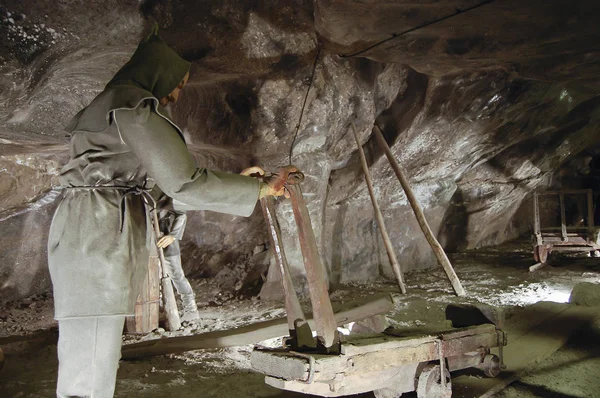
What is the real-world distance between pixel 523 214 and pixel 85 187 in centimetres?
1261

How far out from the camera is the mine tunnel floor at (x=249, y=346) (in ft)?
9.88

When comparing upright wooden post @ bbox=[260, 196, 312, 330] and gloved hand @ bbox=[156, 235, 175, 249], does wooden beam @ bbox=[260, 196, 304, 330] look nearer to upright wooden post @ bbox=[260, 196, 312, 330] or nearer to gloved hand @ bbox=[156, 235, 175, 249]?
upright wooden post @ bbox=[260, 196, 312, 330]

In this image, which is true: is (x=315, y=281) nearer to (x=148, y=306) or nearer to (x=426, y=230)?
(x=148, y=306)

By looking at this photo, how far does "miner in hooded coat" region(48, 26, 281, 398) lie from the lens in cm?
174

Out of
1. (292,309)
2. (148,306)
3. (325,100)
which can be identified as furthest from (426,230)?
(292,309)

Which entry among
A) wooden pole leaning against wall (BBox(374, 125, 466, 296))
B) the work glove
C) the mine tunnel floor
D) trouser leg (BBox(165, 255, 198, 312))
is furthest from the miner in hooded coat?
wooden pole leaning against wall (BBox(374, 125, 466, 296))

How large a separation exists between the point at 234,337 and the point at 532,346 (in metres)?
2.53

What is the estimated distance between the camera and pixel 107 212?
5.89ft

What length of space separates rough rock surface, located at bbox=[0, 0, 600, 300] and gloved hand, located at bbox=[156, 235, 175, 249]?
140cm

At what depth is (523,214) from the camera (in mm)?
12172

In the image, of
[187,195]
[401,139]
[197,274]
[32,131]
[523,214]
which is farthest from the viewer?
[523,214]

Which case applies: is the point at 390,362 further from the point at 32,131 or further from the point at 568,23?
the point at 32,131

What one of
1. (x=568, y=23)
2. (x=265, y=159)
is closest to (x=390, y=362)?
(x=568, y=23)

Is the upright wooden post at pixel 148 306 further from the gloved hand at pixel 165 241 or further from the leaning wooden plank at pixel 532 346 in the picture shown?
the leaning wooden plank at pixel 532 346
